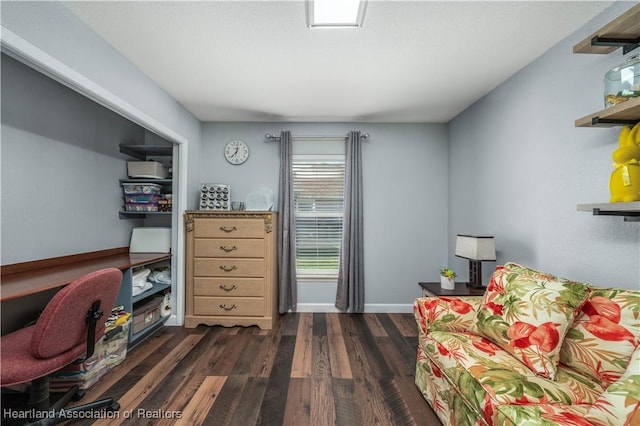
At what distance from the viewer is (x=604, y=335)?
1225mm

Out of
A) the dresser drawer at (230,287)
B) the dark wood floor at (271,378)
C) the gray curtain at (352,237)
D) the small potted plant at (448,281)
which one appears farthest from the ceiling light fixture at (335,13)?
the dark wood floor at (271,378)

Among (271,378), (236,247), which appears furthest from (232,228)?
(271,378)

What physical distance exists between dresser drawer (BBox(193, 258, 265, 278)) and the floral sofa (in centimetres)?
181

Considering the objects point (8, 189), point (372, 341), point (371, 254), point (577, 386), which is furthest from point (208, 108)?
point (577, 386)

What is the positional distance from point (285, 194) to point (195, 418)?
89.6 inches

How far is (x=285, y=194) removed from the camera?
3.25 metres

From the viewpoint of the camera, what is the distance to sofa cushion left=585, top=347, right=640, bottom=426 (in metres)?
0.83

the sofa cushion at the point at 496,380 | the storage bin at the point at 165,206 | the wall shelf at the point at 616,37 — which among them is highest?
the wall shelf at the point at 616,37

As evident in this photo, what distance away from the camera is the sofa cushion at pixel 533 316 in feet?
4.14

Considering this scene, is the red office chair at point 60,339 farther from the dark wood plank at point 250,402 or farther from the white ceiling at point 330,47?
the white ceiling at point 330,47

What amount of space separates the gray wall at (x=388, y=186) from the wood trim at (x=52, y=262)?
1.33 metres

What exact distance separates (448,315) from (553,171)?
1.30 m

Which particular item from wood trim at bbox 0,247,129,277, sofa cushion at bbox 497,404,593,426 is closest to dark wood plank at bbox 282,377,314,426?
sofa cushion at bbox 497,404,593,426

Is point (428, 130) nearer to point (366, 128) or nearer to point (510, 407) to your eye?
point (366, 128)
